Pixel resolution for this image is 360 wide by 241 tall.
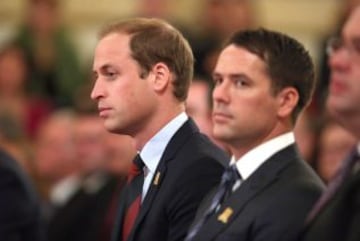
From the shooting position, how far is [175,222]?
5.03 m

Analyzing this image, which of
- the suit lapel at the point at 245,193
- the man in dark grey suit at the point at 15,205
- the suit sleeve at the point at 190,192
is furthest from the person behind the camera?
the man in dark grey suit at the point at 15,205

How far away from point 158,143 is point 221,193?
0.44 meters

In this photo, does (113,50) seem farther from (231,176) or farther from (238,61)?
(231,176)

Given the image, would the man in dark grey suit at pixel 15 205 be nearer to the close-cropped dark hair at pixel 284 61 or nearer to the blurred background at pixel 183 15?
the close-cropped dark hair at pixel 284 61

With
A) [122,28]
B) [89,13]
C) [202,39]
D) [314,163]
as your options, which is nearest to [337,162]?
[314,163]

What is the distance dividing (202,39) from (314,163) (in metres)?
2.56

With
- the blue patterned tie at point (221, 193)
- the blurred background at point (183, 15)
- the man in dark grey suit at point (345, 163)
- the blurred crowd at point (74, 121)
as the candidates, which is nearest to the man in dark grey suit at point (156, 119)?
the blue patterned tie at point (221, 193)

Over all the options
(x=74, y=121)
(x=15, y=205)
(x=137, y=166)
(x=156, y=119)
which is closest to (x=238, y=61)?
(x=156, y=119)

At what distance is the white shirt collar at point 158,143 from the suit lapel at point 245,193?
49cm

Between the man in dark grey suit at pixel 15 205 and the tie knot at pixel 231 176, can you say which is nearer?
the tie knot at pixel 231 176

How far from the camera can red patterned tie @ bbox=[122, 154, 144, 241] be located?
5.23m

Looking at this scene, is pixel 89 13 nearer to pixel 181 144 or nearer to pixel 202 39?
pixel 202 39

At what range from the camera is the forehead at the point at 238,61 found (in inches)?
192

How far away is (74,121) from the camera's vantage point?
935cm
